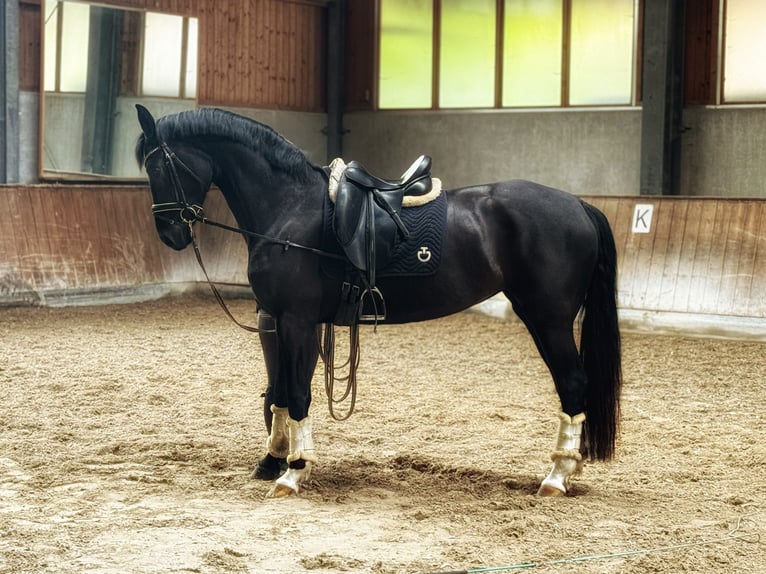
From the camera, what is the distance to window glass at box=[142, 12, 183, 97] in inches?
528

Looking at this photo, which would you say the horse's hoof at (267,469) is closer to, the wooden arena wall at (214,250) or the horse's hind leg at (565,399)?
the horse's hind leg at (565,399)

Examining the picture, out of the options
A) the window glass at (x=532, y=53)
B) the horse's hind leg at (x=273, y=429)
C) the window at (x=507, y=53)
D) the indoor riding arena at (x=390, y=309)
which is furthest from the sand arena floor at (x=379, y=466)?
the window glass at (x=532, y=53)

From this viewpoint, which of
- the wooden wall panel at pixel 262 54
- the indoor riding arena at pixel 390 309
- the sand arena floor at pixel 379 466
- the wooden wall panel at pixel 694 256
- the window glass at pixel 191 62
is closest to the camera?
the sand arena floor at pixel 379 466

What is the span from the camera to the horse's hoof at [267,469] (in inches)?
209

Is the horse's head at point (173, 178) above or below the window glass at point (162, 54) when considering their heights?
below

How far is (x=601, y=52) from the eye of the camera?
1413 centimetres

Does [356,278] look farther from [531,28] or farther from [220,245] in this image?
[531,28]

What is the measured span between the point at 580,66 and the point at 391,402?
8.46 meters

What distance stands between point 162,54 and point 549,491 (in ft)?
33.8

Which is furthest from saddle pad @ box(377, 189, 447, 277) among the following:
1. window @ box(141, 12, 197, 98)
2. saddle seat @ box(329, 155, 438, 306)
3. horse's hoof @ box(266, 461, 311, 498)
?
window @ box(141, 12, 197, 98)

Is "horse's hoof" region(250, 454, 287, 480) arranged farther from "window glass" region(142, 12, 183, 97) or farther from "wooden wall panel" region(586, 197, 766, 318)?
"window glass" region(142, 12, 183, 97)

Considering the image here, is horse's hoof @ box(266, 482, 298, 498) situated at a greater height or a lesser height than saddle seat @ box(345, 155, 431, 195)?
lesser

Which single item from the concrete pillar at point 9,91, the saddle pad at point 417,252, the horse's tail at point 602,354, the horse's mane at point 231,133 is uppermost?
the concrete pillar at point 9,91

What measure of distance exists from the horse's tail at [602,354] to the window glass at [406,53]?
1089cm
